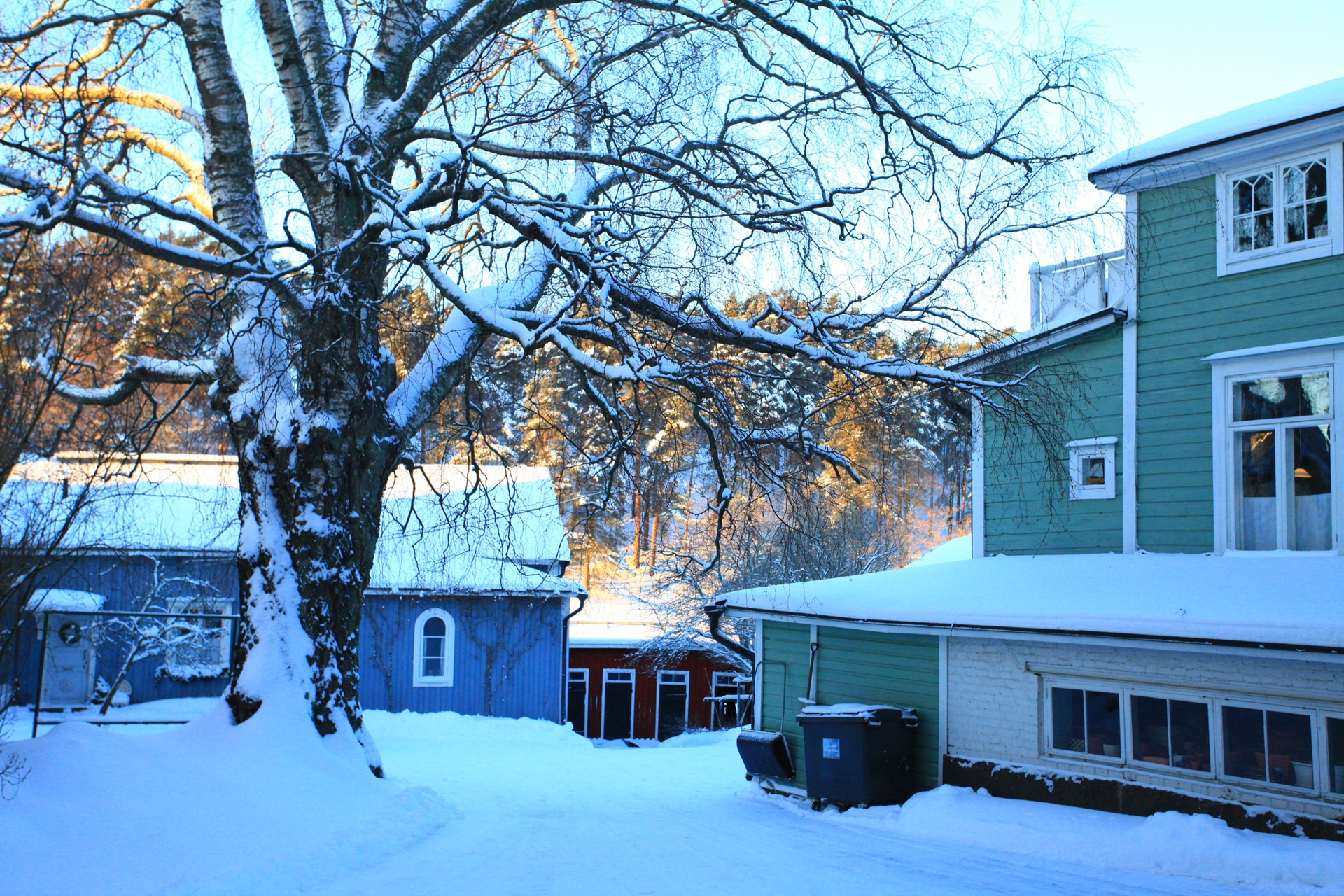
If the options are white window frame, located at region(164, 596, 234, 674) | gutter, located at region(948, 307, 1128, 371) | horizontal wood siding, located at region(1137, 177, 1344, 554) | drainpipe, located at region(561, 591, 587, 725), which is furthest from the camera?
drainpipe, located at region(561, 591, 587, 725)

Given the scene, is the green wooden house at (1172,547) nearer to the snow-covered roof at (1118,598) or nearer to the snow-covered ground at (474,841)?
the snow-covered roof at (1118,598)

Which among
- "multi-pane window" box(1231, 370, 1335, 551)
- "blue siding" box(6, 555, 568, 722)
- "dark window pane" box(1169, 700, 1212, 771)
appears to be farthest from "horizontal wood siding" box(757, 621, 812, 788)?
"blue siding" box(6, 555, 568, 722)

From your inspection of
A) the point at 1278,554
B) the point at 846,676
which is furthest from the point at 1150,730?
the point at 846,676

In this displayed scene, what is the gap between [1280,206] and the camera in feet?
33.6

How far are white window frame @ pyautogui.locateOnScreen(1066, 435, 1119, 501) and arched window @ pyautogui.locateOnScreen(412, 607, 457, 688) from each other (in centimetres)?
1401

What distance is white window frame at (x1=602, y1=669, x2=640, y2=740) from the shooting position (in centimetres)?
2559

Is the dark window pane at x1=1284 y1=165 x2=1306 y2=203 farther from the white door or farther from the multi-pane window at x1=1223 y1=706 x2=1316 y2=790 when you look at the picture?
the white door

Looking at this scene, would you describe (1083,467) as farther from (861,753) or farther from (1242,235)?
(861,753)

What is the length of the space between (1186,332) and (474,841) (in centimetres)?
915

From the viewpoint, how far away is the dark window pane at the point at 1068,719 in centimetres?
969

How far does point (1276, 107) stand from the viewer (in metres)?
10.5

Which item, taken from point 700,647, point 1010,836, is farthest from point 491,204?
point 700,647

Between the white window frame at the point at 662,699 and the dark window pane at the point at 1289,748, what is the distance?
61.3 ft

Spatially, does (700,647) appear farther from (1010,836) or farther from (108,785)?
(108,785)
